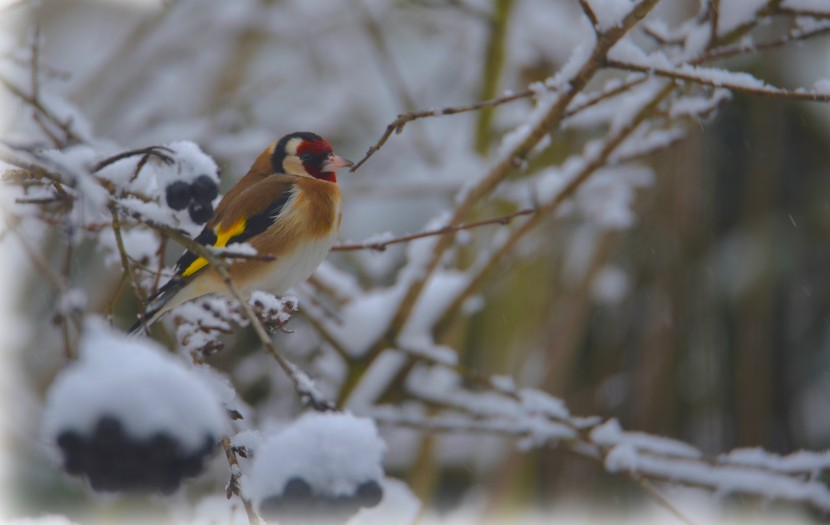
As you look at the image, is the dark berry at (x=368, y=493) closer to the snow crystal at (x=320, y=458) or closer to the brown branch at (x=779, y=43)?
the snow crystal at (x=320, y=458)

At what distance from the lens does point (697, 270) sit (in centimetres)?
363

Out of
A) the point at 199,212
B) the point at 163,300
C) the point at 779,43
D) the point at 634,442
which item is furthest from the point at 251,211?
the point at 779,43

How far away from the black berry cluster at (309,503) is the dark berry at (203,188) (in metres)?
0.69

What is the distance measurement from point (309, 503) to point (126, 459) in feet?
0.63

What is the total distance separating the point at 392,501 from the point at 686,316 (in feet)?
5.68

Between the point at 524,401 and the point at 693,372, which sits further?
the point at 693,372

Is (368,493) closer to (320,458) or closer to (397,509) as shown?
(320,458)

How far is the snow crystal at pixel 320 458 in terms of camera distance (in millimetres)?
869

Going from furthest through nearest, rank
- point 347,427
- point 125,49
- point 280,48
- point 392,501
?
point 280,48 → point 125,49 → point 392,501 → point 347,427

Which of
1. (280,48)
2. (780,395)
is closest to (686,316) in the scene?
(780,395)

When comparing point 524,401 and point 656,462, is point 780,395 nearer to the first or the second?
point 656,462

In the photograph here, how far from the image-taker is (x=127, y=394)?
0.79 meters

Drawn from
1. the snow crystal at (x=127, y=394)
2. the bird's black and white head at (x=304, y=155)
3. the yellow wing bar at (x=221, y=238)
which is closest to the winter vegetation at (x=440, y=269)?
the snow crystal at (x=127, y=394)

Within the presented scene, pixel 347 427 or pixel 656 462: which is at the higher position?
pixel 656 462
